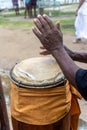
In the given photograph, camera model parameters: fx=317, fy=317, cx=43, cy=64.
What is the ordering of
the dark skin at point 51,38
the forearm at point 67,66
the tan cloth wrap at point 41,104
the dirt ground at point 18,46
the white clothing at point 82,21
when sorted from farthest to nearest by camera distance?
the white clothing at point 82,21
the dirt ground at point 18,46
the tan cloth wrap at point 41,104
the dark skin at point 51,38
the forearm at point 67,66

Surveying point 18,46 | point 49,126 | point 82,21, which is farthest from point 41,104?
point 18,46

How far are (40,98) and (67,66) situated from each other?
581 mm

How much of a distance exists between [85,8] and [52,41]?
624 centimetres

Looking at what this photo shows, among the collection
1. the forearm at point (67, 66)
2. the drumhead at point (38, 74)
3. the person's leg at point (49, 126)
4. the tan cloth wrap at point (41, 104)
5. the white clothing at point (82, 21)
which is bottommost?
the white clothing at point (82, 21)

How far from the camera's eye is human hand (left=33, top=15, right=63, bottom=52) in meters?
2.10

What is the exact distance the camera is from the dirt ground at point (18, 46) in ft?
23.3

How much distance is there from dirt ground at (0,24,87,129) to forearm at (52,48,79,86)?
4.12m

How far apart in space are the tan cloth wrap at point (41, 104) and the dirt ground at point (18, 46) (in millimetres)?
3659

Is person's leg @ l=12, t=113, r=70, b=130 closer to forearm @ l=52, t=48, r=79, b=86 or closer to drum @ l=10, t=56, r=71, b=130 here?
drum @ l=10, t=56, r=71, b=130

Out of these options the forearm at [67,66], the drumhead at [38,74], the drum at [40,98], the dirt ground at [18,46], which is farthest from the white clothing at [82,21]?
the forearm at [67,66]

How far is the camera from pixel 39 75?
2549 mm

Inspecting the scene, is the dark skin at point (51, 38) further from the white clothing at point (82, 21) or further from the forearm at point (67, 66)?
the white clothing at point (82, 21)

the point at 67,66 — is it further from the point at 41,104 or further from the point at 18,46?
the point at 18,46

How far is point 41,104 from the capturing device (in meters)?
2.47
